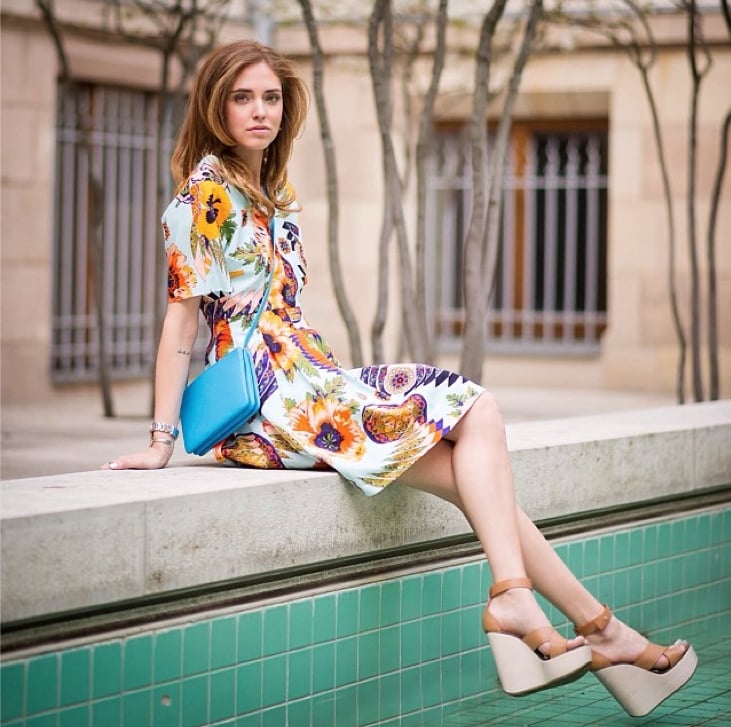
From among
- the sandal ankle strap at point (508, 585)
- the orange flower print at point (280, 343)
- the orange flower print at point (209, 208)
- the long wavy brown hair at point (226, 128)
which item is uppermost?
the long wavy brown hair at point (226, 128)

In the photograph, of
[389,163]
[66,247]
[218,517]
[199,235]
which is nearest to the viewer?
[218,517]

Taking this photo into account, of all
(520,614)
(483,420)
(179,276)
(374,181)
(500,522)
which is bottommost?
(520,614)

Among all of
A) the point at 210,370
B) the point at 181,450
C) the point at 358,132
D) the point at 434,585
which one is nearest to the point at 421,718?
the point at 434,585

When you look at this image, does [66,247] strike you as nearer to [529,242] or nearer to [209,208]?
[529,242]

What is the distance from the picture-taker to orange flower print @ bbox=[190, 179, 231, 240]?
4.21 meters

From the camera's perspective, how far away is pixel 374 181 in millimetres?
13812

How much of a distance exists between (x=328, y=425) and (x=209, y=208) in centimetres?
67

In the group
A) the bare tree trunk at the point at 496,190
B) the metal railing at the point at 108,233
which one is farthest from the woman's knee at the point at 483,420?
the metal railing at the point at 108,233

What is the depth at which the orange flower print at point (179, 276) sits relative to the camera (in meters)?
4.16

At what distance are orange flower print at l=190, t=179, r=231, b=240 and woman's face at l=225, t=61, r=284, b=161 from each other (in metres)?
0.17

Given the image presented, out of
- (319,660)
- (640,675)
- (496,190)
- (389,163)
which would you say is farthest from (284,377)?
(496,190)

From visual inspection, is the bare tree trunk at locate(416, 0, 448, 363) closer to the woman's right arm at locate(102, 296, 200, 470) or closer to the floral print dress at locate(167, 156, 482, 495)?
the floral print dress at locate(167, 156, 482, 495)

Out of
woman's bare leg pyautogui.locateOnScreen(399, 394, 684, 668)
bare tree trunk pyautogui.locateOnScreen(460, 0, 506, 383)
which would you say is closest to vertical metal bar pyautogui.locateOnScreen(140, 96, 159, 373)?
bare tree trunk pyautogui.locateOnScreen(460, 0, 506, 383)

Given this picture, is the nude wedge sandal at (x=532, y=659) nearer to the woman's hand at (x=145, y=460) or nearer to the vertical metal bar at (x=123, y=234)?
the woman's hand at (x=145, y=460)
